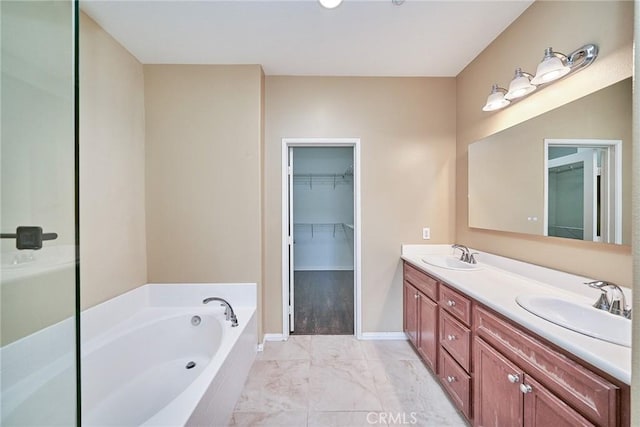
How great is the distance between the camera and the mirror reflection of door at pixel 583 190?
1162mm

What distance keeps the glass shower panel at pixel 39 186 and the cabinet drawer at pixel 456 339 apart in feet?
5.93

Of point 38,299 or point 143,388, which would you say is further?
point 143,388

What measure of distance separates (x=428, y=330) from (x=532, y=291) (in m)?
0.84

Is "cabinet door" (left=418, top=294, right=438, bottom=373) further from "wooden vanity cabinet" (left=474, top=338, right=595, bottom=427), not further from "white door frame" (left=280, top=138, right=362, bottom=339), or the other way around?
"white door frame" (left=280, top=138, right=362, bottom=339)

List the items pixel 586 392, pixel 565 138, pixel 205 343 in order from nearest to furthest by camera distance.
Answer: pixel 586 392 < pixel 565 138 < pixel 205 343

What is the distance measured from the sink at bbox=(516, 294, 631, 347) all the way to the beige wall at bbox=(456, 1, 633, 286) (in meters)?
0.21

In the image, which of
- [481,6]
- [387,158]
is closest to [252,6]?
[481,6]

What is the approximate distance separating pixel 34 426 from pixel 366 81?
9.99 feet

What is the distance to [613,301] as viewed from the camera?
110 cm

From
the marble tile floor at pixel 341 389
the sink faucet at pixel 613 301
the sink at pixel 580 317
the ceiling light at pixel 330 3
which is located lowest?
the marble tile floor at pixel 341 389

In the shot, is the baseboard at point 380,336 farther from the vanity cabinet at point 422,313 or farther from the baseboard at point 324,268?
the baseboard at point 324,268

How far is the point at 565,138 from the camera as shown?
4.61 ft

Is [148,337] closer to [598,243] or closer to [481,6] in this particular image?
[598,243]

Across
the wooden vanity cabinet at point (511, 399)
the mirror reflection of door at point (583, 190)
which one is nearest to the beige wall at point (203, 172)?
the wooden vanity cabinet at point (511, 399)
